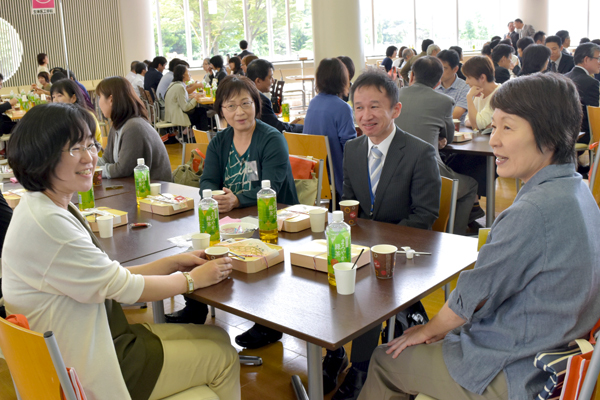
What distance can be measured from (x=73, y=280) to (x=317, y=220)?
0.97 metres

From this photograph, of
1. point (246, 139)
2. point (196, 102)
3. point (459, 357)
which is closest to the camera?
point (459, 357)

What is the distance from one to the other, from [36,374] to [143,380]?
382 mm

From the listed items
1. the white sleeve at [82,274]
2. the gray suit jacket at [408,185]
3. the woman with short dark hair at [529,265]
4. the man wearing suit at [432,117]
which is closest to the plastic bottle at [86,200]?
the white sleeve at [82,274]

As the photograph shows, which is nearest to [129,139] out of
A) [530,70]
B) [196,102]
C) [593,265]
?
[593,265]

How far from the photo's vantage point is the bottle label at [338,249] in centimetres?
159

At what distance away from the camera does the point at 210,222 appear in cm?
199

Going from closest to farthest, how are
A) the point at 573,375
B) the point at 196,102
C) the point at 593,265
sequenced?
the point at 573,375
the point at 593,265
the point at 196,102

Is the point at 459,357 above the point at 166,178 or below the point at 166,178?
below

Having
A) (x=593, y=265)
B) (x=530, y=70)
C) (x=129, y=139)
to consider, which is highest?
(x=530, y=70)

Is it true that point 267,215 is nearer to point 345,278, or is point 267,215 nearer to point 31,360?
point 345,278

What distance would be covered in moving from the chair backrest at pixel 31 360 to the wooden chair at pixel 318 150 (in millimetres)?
2556

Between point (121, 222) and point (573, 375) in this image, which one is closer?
point (573, 375)

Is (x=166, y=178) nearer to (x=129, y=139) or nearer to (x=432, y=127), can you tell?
(x=129, y=139)

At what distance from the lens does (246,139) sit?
109 inches
